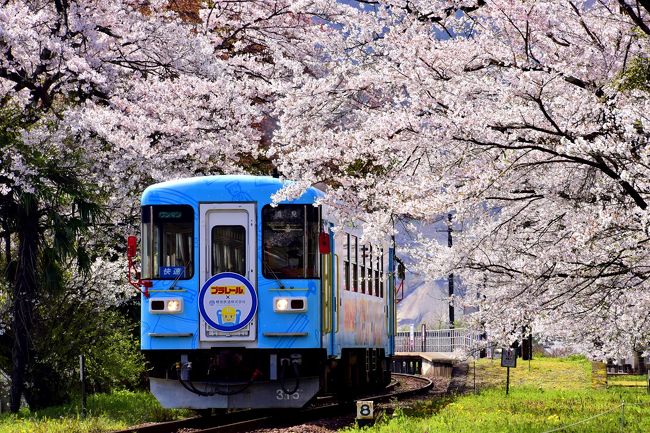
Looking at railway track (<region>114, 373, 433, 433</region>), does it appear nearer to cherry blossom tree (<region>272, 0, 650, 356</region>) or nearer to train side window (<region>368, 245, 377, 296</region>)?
train side window (<region>368, 245, 377, 296</region>)

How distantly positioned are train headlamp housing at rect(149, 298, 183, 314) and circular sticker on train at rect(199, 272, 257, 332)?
0.99ft

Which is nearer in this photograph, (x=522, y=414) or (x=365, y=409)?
(x=365, y=409)

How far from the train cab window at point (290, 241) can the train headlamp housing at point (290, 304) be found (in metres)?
0.29

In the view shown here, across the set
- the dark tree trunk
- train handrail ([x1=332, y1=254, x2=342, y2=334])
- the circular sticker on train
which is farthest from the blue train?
the dark tree trunk

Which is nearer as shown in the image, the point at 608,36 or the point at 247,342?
the point at 608,36

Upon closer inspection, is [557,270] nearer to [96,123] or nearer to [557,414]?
[557,414]

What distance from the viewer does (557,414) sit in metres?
16.0

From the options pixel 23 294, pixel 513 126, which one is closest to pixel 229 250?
pixel 513 126

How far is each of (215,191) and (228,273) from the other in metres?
1.13

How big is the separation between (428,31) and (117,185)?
9.06m

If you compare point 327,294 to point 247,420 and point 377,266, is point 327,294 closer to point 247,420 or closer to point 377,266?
point 247,420

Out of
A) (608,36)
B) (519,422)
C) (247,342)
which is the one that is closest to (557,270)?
(519,422)

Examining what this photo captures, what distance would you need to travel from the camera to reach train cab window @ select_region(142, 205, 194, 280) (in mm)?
14672

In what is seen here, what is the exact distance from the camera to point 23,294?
62.8 ft
